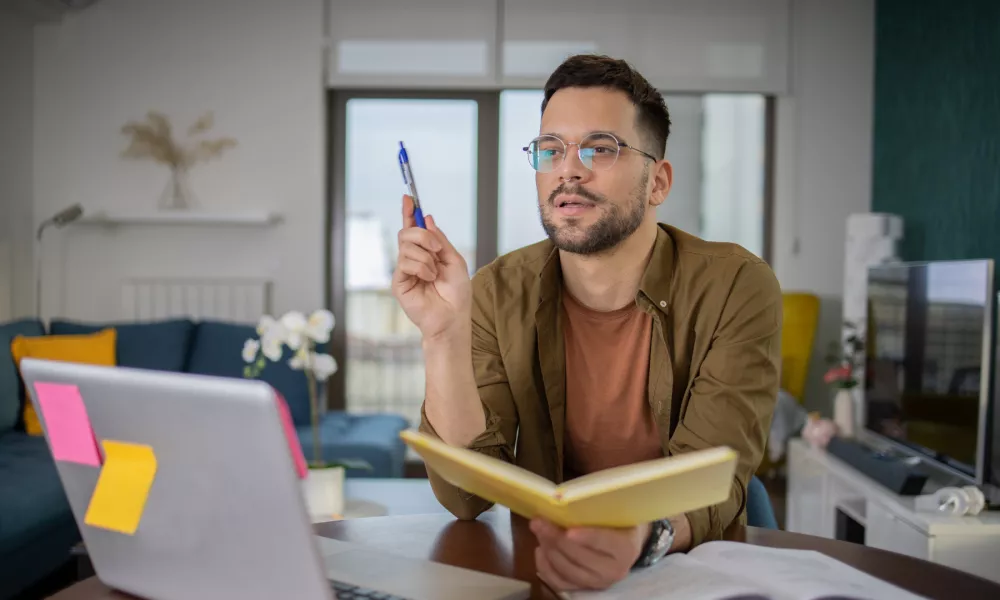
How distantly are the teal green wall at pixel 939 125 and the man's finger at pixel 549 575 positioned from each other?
2835 millimetres

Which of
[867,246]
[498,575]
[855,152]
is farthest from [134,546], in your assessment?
[855,152]

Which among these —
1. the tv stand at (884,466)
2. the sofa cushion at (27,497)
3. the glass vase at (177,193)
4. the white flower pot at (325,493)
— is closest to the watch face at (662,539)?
the white flower pot at (325,493)

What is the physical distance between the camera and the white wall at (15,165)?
4305 millimetres

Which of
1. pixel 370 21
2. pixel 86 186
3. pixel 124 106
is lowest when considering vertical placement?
pixel 86 186

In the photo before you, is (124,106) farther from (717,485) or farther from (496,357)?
(717,485)

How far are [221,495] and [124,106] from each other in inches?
179

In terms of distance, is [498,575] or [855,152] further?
[855,152]

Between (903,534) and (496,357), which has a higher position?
(496,357)

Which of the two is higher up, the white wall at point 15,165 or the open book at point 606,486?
the white wall at point 15,165

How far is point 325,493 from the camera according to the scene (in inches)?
79.6

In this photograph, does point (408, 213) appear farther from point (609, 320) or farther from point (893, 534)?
point (893, 534)

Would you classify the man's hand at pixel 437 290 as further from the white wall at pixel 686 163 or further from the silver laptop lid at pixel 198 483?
the white wall at pixel 686 163

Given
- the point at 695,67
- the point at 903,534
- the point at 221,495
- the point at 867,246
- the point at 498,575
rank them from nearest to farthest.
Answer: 1. the point at 221,495
2. the point at 498,575
3. the point at 903,534
4. the point at 867,246
5. the point at 695,67

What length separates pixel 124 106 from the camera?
15.0 feet
